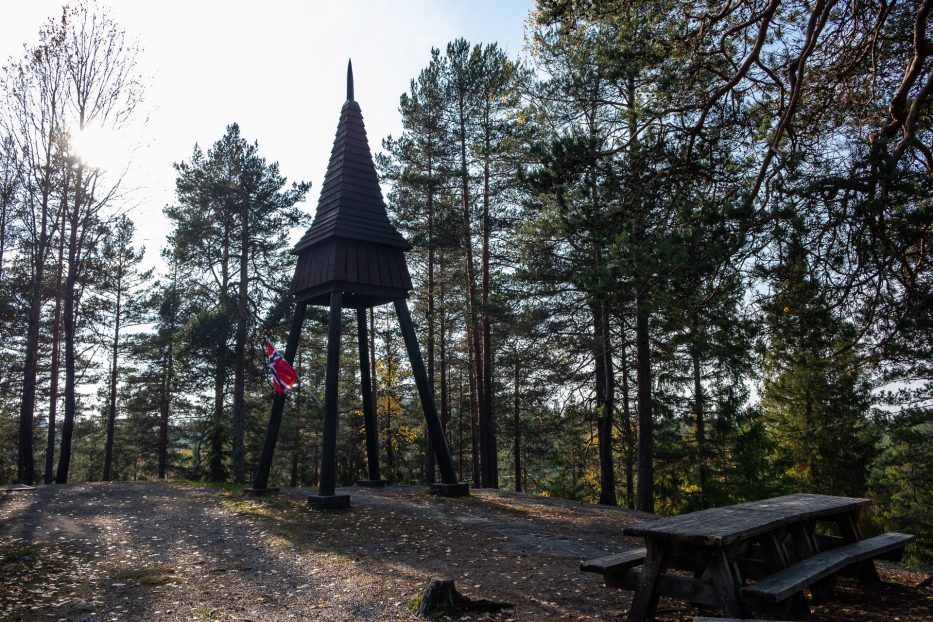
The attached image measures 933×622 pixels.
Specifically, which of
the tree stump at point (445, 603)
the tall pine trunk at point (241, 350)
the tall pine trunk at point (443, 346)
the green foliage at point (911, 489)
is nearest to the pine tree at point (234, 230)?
the tall pine trunk at point (241, 350)

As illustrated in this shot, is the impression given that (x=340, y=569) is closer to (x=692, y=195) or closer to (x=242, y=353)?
(x=692, y=195)

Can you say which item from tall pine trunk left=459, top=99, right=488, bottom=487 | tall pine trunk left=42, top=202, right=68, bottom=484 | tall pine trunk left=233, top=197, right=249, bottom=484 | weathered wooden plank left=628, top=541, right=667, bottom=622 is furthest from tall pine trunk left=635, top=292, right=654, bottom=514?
tall pine trunk left=42, top=202, right=68, bottom=484

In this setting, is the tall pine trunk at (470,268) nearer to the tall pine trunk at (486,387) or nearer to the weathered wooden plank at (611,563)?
the tall pine trunk at (486,387)

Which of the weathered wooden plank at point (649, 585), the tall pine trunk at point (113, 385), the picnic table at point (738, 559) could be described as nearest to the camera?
the picnic table at point (738, 559)

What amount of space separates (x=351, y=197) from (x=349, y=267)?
5.67 ft

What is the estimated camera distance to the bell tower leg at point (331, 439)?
34.3 ft

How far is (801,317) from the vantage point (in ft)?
21.9

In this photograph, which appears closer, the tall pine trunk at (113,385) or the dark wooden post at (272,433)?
the dark wooden post at (272,433)

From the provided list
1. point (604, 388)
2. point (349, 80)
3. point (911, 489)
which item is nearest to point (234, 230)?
point (349, 80)

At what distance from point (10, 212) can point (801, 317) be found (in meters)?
21.6

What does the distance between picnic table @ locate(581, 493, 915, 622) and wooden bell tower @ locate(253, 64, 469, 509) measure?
7.24 m

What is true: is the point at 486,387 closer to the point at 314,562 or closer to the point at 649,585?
the point at 314,562

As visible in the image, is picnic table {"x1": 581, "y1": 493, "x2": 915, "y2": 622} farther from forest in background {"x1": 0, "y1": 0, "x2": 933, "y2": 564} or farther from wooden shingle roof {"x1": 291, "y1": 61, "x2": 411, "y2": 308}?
wooden shingle roof {"x1": 291, "y1": 61, "x2": 411, "y2": 308}

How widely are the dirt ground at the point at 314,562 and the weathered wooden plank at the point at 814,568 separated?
40 cm
